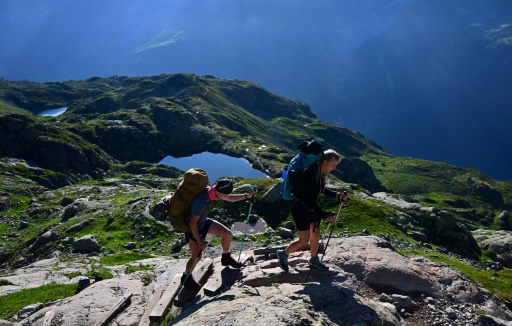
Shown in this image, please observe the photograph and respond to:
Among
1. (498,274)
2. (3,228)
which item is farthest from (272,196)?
(3,228)

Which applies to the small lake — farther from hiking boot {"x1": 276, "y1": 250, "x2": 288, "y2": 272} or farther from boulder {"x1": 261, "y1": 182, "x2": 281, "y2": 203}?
→ hiking boot {"x1": 276, "y1": 250, "x2": 288, "y2": 272}

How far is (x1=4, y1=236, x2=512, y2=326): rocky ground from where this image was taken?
9.09m

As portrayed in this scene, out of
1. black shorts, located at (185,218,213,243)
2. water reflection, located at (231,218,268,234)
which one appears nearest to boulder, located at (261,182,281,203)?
water reflection, located at (231,218,268,234)

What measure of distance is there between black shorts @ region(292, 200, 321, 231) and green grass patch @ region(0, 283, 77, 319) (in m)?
12.2

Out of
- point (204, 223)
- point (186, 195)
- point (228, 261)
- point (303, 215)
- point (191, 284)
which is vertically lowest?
point (191, 284)

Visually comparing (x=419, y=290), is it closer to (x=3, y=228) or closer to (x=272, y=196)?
(x=272, y=196)

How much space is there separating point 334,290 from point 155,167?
110161mm

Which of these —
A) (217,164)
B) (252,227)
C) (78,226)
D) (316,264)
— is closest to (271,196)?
(252,227)

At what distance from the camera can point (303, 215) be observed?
36.7 ft

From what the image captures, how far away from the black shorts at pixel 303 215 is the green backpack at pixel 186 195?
9.63 feet

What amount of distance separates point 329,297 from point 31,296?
15.4 m

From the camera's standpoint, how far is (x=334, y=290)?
10.2 meters

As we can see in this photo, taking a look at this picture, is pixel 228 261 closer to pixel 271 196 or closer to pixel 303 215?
pixel 303 215

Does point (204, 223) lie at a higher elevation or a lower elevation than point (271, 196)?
lower
